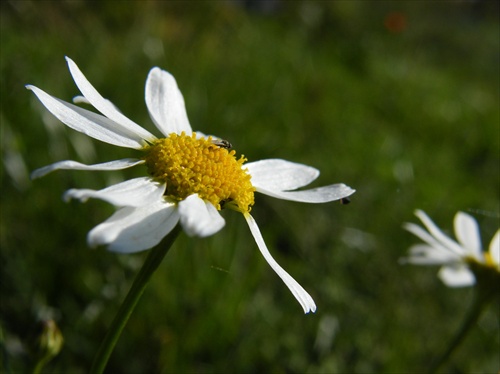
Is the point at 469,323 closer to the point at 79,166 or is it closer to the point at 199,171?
the point at 199,171

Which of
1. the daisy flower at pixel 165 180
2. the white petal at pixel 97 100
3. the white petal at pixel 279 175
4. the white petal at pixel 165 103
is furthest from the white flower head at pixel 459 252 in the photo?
the white petal at pixel 97 100

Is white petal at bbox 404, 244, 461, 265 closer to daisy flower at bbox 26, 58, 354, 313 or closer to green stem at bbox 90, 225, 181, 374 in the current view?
daisy flower at bbox 26, 58, 354, 313

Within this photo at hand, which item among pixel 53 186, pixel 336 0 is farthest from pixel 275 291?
pixel 336 0

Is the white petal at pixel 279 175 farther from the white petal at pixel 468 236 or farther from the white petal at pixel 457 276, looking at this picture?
the white petal at pixel 457 276

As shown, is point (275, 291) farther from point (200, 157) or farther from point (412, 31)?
point (412, 31)

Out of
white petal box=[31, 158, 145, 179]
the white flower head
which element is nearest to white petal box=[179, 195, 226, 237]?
white petal box=[31, 158, 145, 179]

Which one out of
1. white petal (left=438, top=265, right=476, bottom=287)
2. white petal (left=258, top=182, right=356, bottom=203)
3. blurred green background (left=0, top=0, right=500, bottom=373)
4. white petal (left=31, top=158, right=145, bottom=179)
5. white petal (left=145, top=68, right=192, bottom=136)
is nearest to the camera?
white petal (left=31, top=158, right=145, bottom=179)
